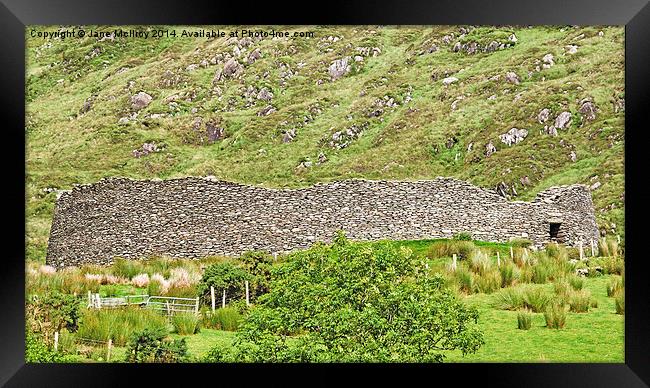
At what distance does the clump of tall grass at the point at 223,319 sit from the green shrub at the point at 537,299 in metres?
2.80

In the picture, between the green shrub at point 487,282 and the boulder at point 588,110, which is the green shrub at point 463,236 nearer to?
the green shrub at point 487,282

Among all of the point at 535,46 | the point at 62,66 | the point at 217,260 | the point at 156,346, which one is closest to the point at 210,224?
the point at 217,260

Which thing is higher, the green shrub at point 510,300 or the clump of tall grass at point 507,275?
the clump of tall grass at point 507,275

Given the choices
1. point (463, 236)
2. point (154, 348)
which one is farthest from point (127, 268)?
point (463, 236)

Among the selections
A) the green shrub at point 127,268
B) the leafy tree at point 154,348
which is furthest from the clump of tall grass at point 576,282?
the green shrub at point 127,268

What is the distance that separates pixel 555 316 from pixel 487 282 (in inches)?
38.9

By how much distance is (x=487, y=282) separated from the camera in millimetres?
7781

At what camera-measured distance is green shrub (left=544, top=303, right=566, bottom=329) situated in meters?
6.92

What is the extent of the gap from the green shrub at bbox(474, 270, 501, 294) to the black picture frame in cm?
276

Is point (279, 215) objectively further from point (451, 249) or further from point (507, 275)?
point (507, 275)

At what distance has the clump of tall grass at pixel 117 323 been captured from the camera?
6727 mm

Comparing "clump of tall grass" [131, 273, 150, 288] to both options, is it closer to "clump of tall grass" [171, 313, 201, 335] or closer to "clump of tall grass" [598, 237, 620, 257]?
"clump of tall grass" [171, 313, 201, 335]

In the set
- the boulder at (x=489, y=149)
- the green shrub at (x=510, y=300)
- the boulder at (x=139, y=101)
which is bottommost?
the green shrub at (x=510, y=300)
